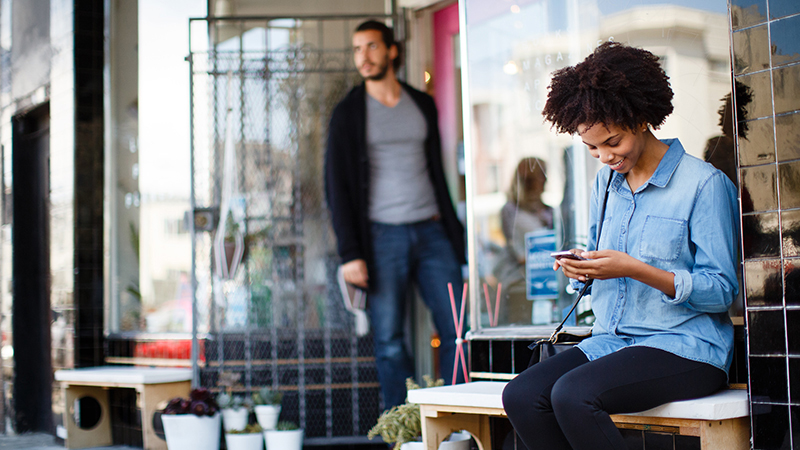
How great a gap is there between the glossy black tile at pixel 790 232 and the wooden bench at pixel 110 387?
134 inches

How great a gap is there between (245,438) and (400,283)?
116 centimetres

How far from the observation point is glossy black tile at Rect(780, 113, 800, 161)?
2.06 metres

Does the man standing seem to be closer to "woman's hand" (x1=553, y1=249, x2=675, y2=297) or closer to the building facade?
the building facade

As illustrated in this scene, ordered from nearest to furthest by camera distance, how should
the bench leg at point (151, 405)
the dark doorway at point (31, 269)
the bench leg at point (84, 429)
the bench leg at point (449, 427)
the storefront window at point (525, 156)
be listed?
the bench leg at point (449, 427) → the storefront window at point (525, 156) → the bench leg at point (151, 405) → the bench leg at point (84, 429) → the dark doorway at point (31, 269)

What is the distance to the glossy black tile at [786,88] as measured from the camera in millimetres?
2072

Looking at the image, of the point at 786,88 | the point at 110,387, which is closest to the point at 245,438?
the point at 110,387

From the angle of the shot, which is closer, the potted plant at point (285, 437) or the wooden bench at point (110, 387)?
the potted plant at point (285, 437)

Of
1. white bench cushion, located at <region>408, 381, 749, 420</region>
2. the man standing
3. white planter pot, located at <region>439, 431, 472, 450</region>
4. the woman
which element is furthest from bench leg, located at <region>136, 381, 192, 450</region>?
the woman

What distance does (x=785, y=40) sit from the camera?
2.10 meters

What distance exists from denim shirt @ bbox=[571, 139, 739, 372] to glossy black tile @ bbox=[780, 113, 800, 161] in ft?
0.61

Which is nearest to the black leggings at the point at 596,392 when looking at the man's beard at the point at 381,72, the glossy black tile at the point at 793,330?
the glossy black tile at the point at 793,330

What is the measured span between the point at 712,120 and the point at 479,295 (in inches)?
49.9

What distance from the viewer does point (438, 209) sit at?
420cm

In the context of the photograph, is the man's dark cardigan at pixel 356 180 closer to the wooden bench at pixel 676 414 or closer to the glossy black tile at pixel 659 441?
the wooden bench at pixel 676 414
